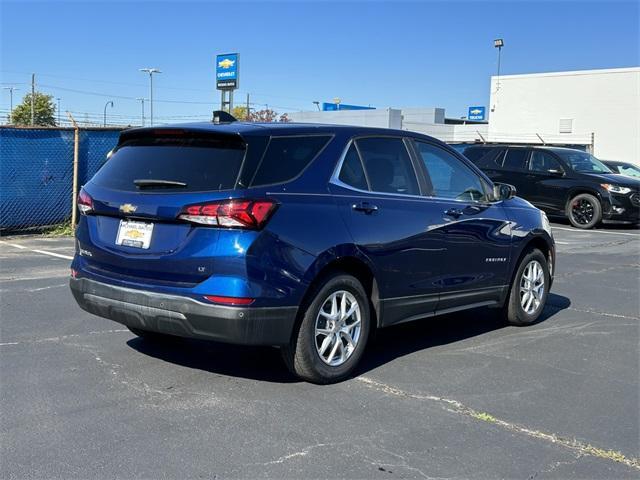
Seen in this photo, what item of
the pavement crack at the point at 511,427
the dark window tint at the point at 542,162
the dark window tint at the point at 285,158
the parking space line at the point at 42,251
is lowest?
the pavement crack at the point at 511,427

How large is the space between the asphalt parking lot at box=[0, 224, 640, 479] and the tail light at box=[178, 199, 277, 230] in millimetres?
1122

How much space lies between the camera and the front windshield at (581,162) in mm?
16781

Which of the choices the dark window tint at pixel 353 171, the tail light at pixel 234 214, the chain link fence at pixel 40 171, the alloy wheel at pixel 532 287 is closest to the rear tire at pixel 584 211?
the alloy wheel at pixel 532 287

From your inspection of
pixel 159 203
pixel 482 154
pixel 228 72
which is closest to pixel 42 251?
pixel 159 203

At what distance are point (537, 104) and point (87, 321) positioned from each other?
37.5 meters

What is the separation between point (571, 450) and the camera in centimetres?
383

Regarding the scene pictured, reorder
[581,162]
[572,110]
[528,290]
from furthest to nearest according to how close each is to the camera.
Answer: [572,110] → [581,162] → [528,290]

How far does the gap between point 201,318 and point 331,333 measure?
3.10 ft

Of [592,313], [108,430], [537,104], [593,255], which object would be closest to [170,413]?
[108,430]

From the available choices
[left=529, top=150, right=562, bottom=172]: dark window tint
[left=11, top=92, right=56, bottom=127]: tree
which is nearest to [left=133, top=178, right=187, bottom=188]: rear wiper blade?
[left=529, top=150, right=562, bottom=172]: dark window tint

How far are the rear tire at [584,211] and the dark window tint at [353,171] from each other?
496 inches

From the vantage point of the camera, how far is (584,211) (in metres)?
16.4

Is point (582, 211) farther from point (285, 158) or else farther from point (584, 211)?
point (285, 158)

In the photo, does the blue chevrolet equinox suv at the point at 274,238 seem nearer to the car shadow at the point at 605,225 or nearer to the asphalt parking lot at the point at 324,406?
the asphalt parking lot at the point at 324,406
